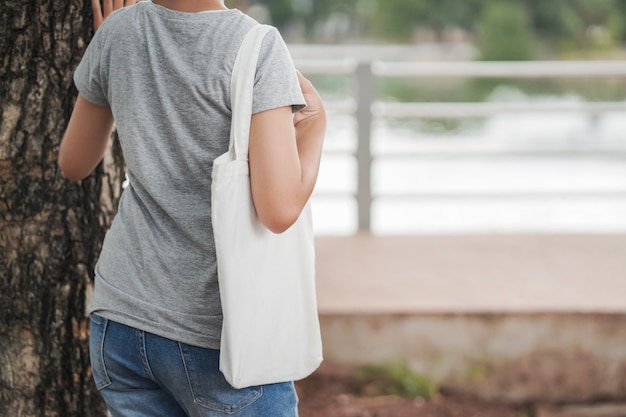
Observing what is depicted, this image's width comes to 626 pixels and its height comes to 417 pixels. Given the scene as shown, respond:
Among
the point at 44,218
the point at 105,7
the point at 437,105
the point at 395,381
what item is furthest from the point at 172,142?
the point at 437,105

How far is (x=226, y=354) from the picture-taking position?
4.66 ft

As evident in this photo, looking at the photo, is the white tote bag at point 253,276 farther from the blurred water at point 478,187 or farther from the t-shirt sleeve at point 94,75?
the blurred water at point 478,187

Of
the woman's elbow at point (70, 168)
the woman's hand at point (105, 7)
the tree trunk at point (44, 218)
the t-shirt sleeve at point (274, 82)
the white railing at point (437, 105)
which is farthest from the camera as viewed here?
the white railing at point (437, 105)

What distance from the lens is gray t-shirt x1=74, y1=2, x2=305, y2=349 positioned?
141 centimetres

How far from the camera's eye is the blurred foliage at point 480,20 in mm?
40156

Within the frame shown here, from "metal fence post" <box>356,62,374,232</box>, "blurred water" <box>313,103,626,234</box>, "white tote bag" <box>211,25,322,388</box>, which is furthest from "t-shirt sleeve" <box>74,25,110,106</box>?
"metal fence post" <box>356,62,374,232</box>

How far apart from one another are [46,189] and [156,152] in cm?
80

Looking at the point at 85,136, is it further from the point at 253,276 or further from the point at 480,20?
the point at 480,20

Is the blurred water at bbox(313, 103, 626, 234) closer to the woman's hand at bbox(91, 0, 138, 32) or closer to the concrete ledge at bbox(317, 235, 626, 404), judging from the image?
the concrete ledge at bbox(317, 235, 626, 404)

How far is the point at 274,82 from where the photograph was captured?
1393 millimetres

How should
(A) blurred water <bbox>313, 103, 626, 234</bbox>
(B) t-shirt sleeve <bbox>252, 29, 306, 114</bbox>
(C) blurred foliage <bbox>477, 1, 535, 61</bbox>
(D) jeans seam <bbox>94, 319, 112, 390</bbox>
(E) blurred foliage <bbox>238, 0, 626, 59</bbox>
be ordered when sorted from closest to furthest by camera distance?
(B) t-shirt sleeve <bbox>252, 29, 306, 114</bbox>, (D) jeans seam <bbox>94, 319, 112, 390</bbox>, (A) blurred water <bbox>313, 103, 626, 234</bbox>, (C) blurred foliage <bbox>477, 1, 535, 61</bbox>, (E) blurred foliage <bbox>238, 0, 626, 59</bbox>

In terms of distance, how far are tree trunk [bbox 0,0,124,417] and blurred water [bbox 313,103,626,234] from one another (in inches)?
93.5

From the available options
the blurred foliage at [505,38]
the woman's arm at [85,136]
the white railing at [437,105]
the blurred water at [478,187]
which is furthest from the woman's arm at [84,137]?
the blurred foliage at [505,38]

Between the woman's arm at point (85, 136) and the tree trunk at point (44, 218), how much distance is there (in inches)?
19.9
